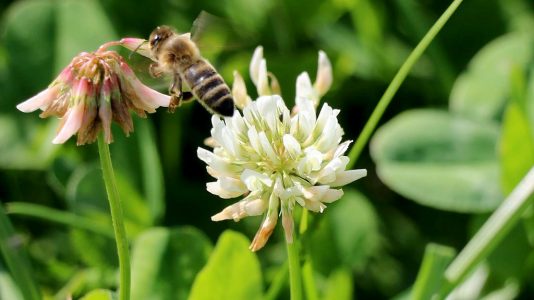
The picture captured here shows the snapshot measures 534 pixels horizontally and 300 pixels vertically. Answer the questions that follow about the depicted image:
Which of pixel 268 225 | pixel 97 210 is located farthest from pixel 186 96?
pixel 97 210

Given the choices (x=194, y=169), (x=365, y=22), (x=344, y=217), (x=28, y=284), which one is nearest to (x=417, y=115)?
(x=344, y=217)

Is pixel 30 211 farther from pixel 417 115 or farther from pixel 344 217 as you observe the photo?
pixel 417 115

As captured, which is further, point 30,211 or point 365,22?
point 365,22

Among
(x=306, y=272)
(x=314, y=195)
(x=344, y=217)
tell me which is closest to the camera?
(x=314, y=195)

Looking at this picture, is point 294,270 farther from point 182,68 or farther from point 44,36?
point 44,36

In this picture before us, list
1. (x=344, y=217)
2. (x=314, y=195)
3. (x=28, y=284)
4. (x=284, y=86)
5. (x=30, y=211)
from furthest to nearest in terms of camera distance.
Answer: (x=284, y=86) < (x=344, y=217) < (x=30, y=211) < (x=28, y=284) < (x=314, y=195)

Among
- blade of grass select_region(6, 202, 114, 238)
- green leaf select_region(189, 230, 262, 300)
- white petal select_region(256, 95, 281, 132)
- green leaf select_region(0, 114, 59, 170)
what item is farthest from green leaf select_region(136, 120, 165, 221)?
white petal select_region(256, 95, 281, 132)

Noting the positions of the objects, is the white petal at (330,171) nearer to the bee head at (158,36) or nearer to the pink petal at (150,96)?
the pink petal at (150,96)

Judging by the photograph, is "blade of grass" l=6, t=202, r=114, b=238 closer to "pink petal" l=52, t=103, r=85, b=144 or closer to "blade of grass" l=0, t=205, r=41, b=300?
"blade of grass" l=0, t=205, r=41, b=300
